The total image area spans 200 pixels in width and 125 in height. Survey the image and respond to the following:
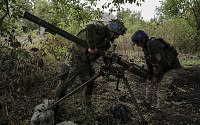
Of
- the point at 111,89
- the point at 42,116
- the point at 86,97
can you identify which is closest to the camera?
the point at 42,116

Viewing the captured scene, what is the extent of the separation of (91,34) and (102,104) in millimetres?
2088

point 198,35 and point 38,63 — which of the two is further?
point 198,35

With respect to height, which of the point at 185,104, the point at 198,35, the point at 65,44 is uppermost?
the point at 198,35

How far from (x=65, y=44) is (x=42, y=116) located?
5226 mm

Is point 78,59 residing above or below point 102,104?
above

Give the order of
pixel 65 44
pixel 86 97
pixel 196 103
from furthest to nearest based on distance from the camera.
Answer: pixel 65 44
pixel 196 103
pixel 86 97

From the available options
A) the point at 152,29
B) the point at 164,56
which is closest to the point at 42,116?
the point at 164,56

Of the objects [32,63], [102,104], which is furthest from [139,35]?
[32,63]

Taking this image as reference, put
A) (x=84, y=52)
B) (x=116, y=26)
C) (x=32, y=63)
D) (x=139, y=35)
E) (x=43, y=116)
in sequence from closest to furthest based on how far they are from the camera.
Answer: (x=43, y=116), (x=116, y=26), (x=84, y=52), (x=139, y=35), (x=32, y=63)

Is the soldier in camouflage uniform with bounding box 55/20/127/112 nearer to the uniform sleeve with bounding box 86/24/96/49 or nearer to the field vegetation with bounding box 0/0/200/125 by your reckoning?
the uniform sleeve with bounding box 86/24/96/49

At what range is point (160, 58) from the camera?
3.45 metres

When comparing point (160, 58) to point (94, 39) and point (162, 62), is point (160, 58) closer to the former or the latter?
point (162, 62)

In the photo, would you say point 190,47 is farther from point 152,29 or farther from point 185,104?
point 185,104

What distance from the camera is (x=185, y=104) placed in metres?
4.43
